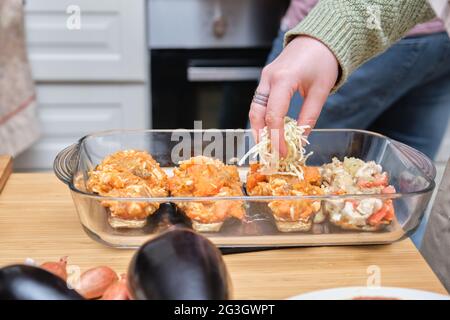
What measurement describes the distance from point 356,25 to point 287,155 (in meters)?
0.20

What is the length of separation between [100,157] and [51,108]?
3.02ft

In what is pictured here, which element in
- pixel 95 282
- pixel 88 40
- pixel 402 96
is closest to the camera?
pixel 95 282

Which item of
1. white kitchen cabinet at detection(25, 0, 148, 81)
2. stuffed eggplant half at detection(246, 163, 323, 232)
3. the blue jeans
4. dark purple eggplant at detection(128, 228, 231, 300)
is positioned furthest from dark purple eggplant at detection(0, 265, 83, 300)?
white kitchen cabinet at detection(25, 0, 148, 81)

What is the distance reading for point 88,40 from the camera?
163 centimetres

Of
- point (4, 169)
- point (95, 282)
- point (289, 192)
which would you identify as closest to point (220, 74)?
point (4, 169)

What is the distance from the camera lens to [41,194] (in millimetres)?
866

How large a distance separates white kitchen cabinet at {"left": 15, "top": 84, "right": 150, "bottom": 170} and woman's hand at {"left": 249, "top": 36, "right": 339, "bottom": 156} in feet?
3.19

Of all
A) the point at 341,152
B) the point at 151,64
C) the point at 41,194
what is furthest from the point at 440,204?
the point at 151,64

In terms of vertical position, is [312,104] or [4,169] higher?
[312,104]

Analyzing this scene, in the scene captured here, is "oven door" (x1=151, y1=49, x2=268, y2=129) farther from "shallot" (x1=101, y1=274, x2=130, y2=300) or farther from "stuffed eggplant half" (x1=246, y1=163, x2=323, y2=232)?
"shallot" (x1=101, y1=274, x2=130, y2=300)

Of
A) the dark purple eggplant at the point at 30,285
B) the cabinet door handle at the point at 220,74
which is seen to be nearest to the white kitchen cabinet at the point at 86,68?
the cabinet door handle at the point at 220,74

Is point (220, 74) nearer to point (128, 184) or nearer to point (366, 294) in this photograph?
point (128, 184)
